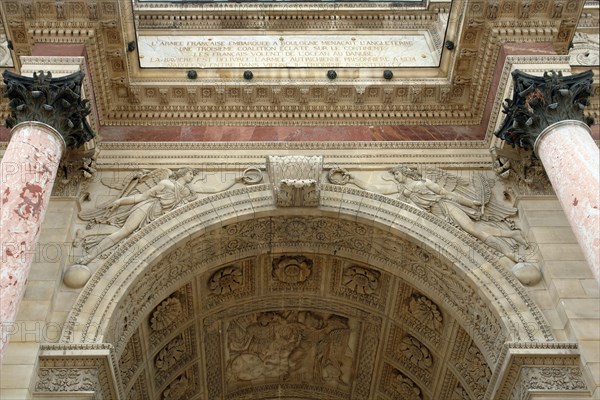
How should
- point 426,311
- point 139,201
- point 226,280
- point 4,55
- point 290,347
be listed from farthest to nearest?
point 4,55, point 290,347, point 226,280, point 426,311, point 139,201

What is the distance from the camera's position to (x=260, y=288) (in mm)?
14836

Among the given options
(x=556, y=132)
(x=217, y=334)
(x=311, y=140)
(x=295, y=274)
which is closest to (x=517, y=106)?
(x=556, y=132)

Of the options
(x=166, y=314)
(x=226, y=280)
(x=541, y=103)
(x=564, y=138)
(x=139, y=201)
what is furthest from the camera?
(x=226, y=280)

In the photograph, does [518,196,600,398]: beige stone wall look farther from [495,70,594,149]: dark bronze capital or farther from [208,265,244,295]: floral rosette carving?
[208,265,244,295]: floral rosette carving

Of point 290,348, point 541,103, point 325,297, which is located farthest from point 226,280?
point 541,103

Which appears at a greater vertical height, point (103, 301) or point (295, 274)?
point (295, 274)

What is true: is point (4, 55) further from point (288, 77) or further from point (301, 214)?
point (301, 214)

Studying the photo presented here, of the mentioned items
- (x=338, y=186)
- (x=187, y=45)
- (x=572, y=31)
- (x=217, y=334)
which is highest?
(x=187, y=45)

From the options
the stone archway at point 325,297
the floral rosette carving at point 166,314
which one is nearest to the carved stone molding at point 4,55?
the stone archway at point 325,297

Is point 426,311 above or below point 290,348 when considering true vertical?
below

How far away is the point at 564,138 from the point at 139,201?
636 centimetres

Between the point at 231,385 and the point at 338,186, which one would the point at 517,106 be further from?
the point at 231,385

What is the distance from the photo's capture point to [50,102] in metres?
12.5

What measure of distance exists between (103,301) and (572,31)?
8753mm
